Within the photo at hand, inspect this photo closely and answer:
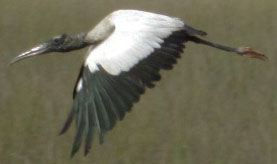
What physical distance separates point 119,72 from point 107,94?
0.47 ft

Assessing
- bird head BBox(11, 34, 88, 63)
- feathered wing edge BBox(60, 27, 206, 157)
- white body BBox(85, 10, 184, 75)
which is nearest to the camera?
feathered wing edge BBox(60, 27, 206, 157)

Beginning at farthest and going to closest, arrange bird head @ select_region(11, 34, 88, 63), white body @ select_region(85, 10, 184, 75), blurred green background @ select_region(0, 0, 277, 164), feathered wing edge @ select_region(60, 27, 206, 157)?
bird head @ select_region(11, 34, 88, 63)
blurred green background @ select_region(0, 0, 277, 164)
white body @ select_region(85, 10, 184, 75)
feathered wing edge @ select_region(60, 27, 206, 157)

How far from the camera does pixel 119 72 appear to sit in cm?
480

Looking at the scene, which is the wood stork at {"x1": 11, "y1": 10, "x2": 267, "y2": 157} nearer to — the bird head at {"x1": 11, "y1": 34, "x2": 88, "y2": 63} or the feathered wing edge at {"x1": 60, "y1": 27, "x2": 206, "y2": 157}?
the feathered wing edge at {"x1": 60, "y1": 27, "x2": 206, "y2": 157}

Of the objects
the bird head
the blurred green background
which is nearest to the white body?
the bird head

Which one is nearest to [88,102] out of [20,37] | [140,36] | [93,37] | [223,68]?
[140,36]

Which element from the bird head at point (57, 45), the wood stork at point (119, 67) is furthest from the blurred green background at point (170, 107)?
the wood stork at point (119, 67)

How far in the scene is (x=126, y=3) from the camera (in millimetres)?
9891

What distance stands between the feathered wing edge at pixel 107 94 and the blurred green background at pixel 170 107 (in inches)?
25.8

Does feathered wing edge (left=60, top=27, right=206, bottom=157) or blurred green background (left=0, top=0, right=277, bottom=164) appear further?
blurred green background (left=0, top=0, right=277, bottom=164)

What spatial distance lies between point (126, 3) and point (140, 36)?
495 centimetres

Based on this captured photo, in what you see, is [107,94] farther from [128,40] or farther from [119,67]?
[128,40]

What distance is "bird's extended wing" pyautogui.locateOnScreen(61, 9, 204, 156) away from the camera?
4.61 metres

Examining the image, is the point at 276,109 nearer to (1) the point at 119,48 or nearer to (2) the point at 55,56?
(1) the point at 119,48
